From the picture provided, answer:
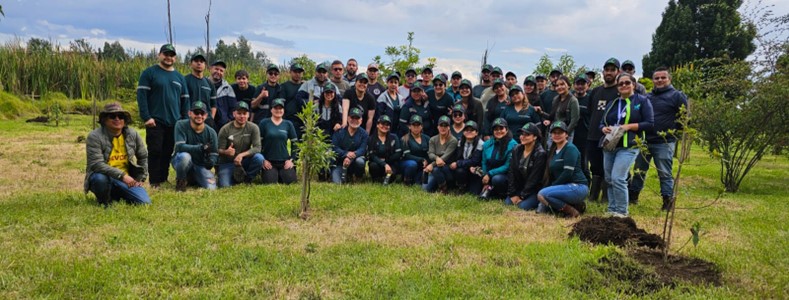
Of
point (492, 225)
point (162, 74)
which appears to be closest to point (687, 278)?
point (492, 225)

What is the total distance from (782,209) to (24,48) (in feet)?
84.6

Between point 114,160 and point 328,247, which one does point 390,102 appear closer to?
point 114,160

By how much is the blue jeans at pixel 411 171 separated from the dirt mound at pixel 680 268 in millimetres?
4179

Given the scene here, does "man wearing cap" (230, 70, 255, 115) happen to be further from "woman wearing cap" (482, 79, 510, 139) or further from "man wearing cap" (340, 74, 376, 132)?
"woman wearing cap" (482, 79, 510, 139)

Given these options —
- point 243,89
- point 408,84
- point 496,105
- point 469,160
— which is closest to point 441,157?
point 469,160

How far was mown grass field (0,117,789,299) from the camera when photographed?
375cm

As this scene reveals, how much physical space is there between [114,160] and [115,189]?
352 mm

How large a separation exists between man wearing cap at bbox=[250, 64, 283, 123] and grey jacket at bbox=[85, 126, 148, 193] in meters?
2.65

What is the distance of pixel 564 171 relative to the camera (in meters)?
6.41

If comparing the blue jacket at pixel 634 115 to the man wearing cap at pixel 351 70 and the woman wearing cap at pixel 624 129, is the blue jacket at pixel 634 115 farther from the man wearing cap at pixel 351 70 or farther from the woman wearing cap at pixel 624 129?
the man wearing cap at pixel 351 70

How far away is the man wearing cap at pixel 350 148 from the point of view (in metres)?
8.31

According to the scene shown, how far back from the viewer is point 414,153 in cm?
841

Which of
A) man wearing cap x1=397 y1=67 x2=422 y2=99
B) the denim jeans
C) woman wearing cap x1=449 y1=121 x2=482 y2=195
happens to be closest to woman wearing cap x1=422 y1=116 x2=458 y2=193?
woman wearing cap x1=449 y1=121 x2=482 y2=195

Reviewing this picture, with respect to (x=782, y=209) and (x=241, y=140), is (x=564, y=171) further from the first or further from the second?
(x=241, y=140)
